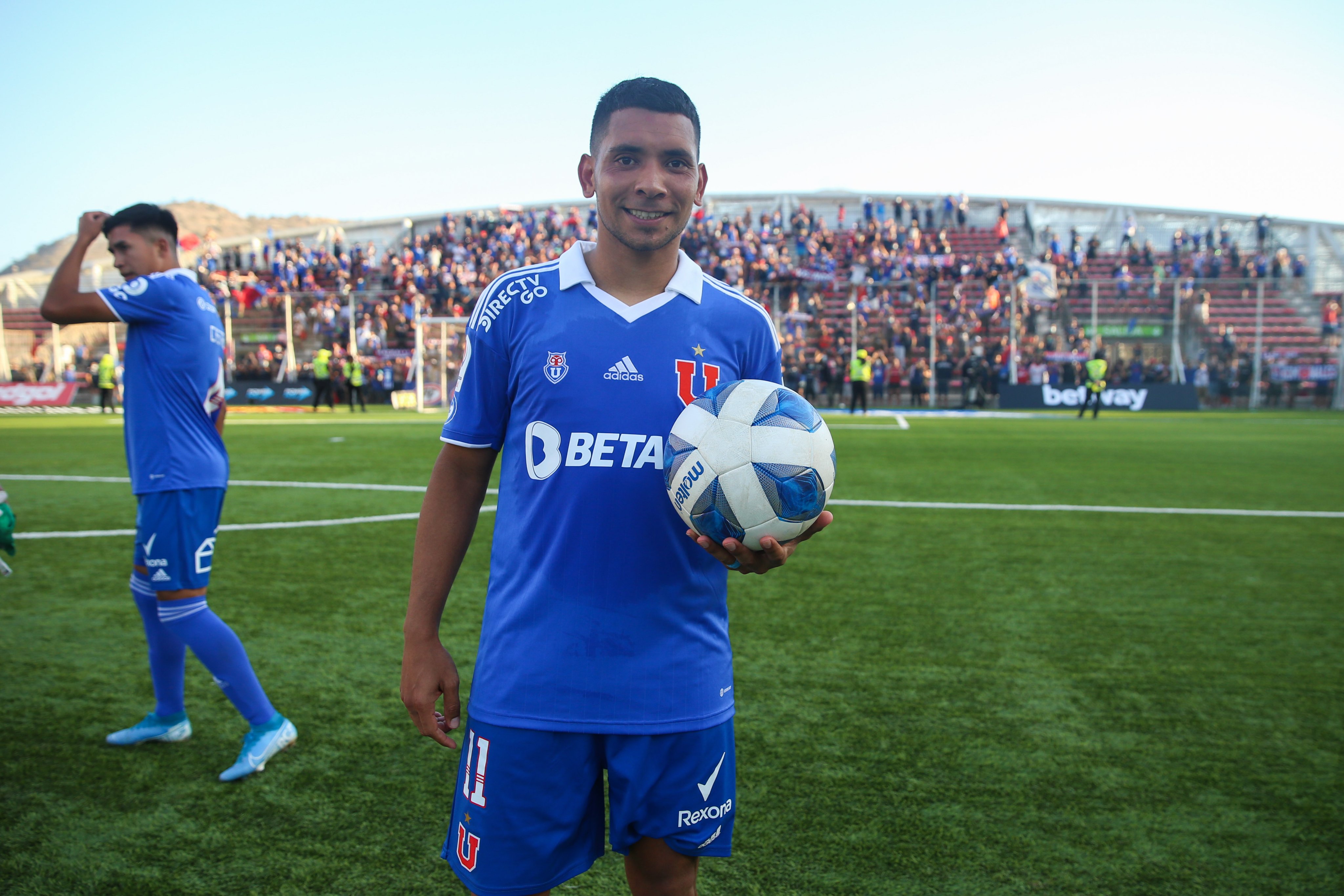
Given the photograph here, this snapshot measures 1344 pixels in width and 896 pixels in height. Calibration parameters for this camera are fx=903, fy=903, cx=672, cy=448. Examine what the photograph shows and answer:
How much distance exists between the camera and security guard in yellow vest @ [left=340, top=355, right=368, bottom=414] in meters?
24.9

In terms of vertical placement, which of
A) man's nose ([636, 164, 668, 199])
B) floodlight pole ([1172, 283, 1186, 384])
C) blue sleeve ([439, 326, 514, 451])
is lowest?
blue sleeve ([439, 326, 514, 451])

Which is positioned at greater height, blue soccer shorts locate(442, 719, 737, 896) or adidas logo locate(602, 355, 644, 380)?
adidas logo locate(602, 355, 644, 380)

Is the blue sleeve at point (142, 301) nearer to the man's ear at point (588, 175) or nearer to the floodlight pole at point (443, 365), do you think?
the man's ear at point (588, 175)

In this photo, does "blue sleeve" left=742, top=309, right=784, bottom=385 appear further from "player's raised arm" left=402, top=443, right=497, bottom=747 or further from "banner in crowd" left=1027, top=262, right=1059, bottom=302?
"banner in crowd" left=1027, top=262, right=1059, bottom=302

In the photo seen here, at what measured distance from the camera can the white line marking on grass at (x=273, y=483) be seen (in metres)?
9.31


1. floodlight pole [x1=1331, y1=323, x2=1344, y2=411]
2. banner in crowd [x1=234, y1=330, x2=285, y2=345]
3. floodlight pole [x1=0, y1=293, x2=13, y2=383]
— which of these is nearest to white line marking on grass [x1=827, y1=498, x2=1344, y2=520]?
floodlight pole [x1=1331, y1=323, x2=1344, y2=411]

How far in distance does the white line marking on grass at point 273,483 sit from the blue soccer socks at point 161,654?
534 cm

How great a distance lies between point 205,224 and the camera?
109 meters

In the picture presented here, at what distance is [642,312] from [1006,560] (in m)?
5.15

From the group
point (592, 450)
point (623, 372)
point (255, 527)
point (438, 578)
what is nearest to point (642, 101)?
point (623, 372)

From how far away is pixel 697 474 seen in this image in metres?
1.66

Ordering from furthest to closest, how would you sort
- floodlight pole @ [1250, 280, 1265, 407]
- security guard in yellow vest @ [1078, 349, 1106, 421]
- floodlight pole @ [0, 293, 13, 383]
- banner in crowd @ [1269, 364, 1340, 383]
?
floodlight pole @ [0, 293, 13, 383] < banner in crowd @ [1269, 364, 1340, 383] < floodlight pole @ [1250, 280, 1265, 407] < security guard in yellow vest @ [1078, 349, 1106, 421]

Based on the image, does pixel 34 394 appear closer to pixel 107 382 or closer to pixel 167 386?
pixel 107 382

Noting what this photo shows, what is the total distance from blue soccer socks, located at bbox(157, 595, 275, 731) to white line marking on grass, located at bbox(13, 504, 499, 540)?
11.2ft
